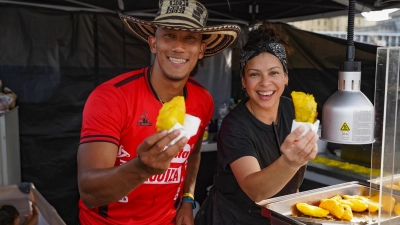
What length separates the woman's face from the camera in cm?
230

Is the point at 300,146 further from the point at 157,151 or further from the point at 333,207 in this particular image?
the point at 333,207

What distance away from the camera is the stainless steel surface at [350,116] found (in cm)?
163

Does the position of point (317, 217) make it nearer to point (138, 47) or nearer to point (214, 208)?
point (214, 208)

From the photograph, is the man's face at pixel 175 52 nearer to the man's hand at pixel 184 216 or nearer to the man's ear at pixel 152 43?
the man's ear at pixel 152 43

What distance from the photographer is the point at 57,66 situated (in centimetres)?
547

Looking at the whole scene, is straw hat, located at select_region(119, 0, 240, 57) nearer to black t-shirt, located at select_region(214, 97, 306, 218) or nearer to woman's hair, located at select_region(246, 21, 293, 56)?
woman's hair, located at select_region(246, 21, 293, 56)

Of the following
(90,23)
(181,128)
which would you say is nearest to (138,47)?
(90,23)

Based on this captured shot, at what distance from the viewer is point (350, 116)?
5.37 ft

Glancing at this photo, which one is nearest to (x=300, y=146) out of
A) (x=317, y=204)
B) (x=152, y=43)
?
(x=317, y=204)

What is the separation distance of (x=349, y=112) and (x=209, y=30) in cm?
94

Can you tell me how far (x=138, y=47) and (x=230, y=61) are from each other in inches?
72.5

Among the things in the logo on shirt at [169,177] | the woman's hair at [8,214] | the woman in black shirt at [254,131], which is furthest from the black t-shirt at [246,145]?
the woman's hair at [8,214]

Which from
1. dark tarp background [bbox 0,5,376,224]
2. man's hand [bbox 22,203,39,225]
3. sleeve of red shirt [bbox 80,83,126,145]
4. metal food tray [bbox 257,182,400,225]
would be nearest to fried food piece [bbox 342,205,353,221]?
metal food tray [bbox 257,182,400,225]

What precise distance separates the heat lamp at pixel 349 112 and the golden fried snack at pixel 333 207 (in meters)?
0.58
